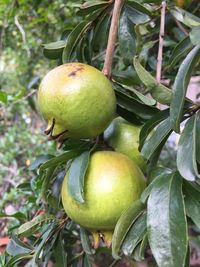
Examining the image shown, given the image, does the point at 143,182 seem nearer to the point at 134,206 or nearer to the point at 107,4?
the point at 134,206

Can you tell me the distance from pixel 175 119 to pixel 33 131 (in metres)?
2.42

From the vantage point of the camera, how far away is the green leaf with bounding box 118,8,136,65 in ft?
2.75

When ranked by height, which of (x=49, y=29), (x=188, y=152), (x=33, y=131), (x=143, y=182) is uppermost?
(x=188, y=152)

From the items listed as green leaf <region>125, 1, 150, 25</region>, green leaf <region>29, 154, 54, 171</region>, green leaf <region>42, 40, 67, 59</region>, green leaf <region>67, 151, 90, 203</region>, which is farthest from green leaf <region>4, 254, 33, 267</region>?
green leaf <region>125, 1, 150, 25</region>

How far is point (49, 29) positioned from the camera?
2.36 metres

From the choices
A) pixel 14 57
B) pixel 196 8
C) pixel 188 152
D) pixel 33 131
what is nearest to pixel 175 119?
pixel 188 152

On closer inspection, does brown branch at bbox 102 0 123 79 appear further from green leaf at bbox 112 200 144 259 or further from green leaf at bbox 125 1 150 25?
green leaf at bbox 112 200 144 259

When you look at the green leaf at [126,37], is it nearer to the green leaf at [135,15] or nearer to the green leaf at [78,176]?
the green leaf at [135,15]

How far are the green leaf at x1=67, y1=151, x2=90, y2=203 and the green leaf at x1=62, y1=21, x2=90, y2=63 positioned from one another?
25cm

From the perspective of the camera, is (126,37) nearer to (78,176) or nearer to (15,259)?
(78,176)

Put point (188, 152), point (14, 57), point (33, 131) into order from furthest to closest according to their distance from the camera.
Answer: point (14, 57)
point (33, 131)
point (188, 152)

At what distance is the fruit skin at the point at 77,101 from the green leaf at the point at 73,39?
0.19 metres

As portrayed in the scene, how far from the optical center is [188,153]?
1.71ft

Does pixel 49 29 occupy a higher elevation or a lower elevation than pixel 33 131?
higher
